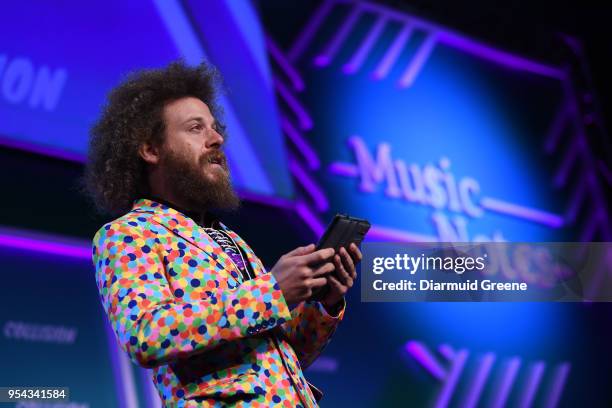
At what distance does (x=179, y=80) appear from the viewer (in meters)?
1.70

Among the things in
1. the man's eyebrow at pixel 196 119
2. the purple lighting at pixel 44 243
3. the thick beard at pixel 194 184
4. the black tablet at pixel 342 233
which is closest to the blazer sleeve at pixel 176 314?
the black tablet at pixel 342 233

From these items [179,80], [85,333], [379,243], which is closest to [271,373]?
[179,80]

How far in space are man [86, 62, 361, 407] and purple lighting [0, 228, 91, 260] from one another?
122 centimetres

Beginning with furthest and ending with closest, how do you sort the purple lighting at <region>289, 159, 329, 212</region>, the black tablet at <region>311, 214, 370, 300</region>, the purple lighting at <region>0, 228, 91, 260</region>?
the purple lighting at <region>289, 159, 329, 212</region>
the purple lighting at <region>0, 228, 91, 260</region>
the black tablet at <region>311, 214, 370, 300</region>

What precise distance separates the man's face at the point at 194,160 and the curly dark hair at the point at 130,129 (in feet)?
0.11

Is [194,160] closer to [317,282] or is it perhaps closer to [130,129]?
[130,129]

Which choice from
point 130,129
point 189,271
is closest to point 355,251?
point 189,271

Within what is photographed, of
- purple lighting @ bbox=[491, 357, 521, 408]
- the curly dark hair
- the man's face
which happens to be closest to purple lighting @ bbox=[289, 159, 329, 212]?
purple lighting @ bbox=[491, 357, 521, 408]

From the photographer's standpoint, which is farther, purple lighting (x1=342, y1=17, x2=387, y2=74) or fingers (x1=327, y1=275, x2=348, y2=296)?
purple lighting (x1=342, y1=17, x2=387, y2=74)

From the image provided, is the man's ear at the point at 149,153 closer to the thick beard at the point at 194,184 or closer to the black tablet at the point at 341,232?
the thick beard at the point at 194,184

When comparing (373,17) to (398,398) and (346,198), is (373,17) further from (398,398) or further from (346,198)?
(398,398)

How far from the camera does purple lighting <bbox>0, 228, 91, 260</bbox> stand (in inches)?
110

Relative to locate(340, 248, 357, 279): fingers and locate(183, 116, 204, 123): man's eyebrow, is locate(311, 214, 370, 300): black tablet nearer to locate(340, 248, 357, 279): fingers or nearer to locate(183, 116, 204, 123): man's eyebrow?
locate(340, 248, 357, 279): fingers

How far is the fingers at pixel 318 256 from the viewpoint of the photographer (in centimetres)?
125
